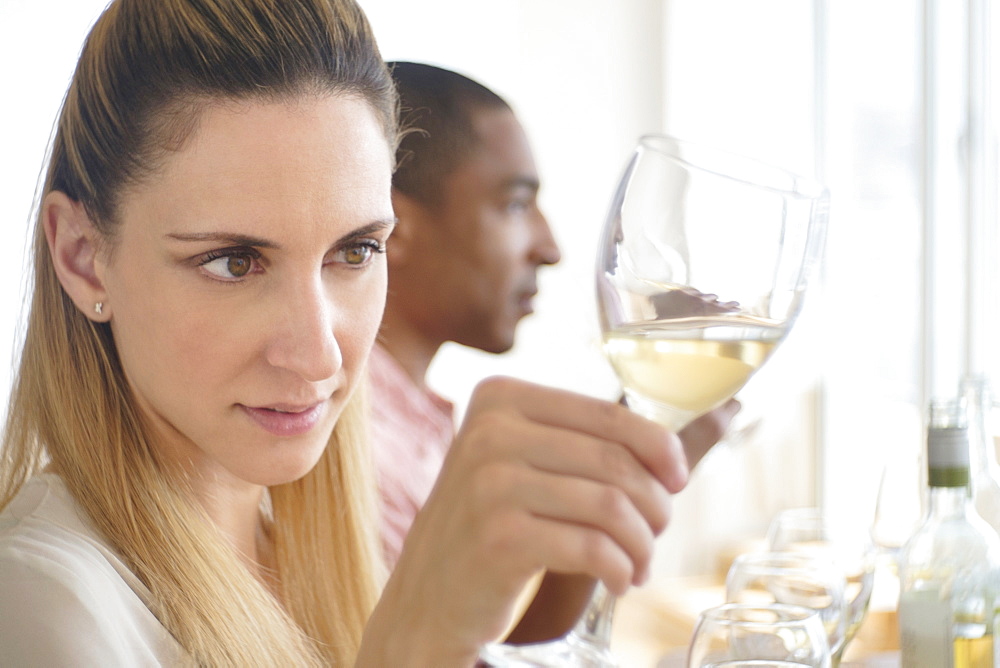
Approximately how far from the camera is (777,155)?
13.1 ft

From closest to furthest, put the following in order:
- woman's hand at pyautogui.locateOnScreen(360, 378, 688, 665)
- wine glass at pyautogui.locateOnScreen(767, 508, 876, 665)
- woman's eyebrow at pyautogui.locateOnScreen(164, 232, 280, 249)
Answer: woman's hand at pyautogui.locateOnScreen(360, 378, 688, 665) → woman's eyebrow at pyautogui.locateOnScreen(164, 232, 280, 249) → wine glass at pyautogui.locateOnScreen(767, 508, 876, 665)

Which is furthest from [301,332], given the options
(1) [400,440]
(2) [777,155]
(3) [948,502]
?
(2) [777,155]

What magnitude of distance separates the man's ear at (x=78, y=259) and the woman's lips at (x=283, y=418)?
0.17 metres

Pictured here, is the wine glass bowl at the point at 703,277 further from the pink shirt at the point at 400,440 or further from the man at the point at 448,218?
the man at the point at 448,218

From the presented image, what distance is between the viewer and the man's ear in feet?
2.91

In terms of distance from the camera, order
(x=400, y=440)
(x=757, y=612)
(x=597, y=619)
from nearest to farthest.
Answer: (x=597, y=619) → (x=757, y=612) → (x=400, y=440)

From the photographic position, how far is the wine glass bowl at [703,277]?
1.68 feet

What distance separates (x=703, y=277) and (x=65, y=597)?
49 centimetres

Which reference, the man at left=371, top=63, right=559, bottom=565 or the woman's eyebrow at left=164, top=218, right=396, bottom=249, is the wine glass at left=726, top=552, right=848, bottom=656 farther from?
the man at left=371, top=63, right=559, bottom=565

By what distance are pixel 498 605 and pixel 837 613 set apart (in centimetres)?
44

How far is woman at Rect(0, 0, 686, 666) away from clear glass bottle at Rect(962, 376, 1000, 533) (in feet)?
2.08

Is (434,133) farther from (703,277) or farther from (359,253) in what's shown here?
(703,277)

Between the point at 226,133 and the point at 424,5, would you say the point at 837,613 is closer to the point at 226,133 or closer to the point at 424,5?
the point at 226,133

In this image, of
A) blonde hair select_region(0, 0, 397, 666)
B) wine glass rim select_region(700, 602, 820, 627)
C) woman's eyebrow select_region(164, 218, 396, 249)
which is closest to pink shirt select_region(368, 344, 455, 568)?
blonde hair select_region(0, 0, 397, 666)
